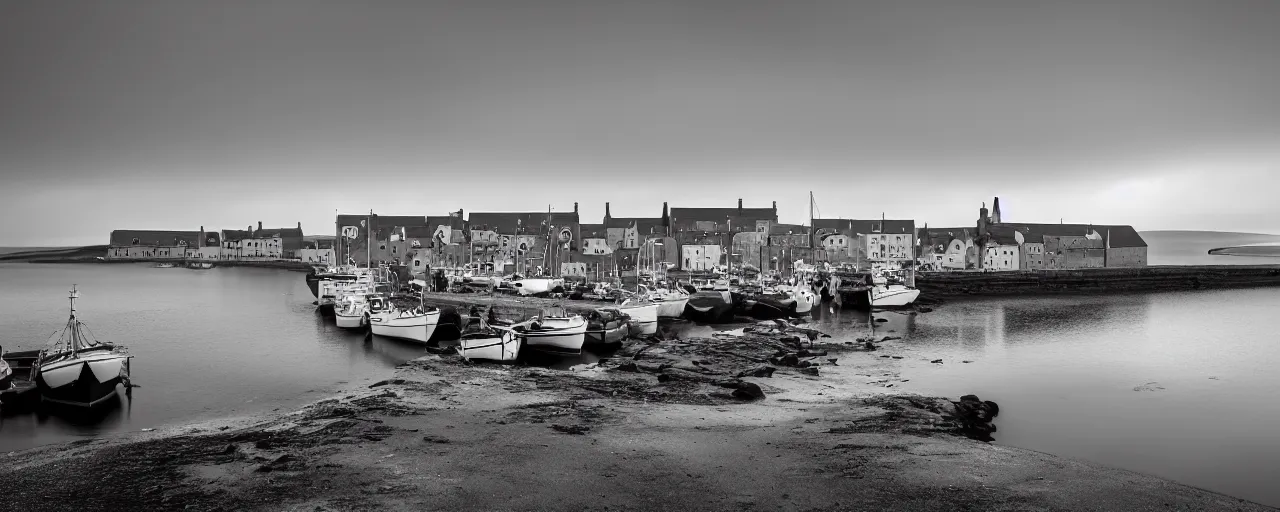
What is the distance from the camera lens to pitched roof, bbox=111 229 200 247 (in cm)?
14846

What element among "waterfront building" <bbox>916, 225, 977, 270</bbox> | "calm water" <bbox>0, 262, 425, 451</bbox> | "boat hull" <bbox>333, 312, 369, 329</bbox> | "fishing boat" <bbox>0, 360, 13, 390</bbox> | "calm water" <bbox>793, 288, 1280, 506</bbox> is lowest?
"calm water" <bbox>793, 288, 1280, 506</bbox>

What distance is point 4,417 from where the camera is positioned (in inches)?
776

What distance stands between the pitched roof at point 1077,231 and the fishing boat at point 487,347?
276 ft

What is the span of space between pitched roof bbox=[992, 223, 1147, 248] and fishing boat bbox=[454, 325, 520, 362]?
276 feet

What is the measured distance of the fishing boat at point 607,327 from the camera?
109 feet

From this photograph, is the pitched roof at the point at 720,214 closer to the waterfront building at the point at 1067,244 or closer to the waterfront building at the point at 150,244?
the waterfront building at the point at 1067,244

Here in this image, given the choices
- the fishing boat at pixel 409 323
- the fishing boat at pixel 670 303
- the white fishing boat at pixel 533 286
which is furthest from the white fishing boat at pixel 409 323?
the white fishing boat at pixel 533 286

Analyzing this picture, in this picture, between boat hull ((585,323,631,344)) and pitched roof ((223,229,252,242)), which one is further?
pitched roof ((223,229,252,242))

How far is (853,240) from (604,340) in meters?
68.2

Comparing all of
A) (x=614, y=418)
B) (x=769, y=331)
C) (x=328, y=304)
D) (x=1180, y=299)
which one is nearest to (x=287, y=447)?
(x=614, y=418)

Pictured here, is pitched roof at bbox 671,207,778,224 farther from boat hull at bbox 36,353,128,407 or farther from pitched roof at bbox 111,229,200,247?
pitched roof at bbox 111,229,200,247

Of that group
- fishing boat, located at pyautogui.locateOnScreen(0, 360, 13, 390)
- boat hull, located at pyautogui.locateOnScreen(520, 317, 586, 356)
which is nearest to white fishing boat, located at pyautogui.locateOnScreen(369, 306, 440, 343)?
boat hull, located at pyautogui.locateOnScreen(520, 317, 586, 356)

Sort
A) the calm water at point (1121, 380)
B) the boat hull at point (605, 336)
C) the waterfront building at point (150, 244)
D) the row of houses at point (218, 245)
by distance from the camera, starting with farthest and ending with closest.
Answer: the waterfront building at point (150, 244) → the row of houses at point (218, 245) → the boat hull at point (605, 336) → the calm water at point (1121, 380)

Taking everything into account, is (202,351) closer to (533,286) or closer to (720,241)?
(533,286)
